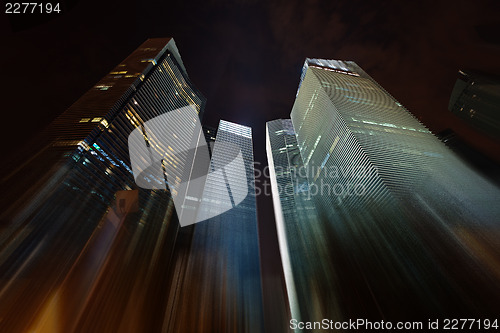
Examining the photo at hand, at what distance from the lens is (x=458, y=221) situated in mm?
43656

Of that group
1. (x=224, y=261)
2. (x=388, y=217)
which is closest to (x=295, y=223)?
(x=224, y=261)

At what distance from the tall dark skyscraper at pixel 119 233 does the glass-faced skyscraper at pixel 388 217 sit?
85.8 ft

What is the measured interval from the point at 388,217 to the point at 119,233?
55964 millimetres

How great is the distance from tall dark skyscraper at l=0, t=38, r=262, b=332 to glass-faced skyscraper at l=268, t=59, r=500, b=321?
85.8 ft

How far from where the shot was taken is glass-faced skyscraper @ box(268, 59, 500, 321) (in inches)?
1502

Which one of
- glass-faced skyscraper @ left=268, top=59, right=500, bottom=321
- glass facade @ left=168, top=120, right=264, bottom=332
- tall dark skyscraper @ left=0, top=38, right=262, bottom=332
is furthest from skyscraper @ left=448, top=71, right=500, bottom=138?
tall dark skyscraper @ left=0, top=38, right=262, bottom=332

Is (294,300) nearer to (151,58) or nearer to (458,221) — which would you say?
(458,221)

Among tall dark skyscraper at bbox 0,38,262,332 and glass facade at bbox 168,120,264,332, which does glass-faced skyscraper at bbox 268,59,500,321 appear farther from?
tall dark skyscraper at bbox 0,38,262,332

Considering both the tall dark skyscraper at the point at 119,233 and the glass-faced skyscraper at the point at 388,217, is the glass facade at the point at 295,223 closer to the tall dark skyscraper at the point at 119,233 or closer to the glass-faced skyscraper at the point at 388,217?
the glass-faced skyscraper at the point at 388,217

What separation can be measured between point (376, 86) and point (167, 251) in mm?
102733

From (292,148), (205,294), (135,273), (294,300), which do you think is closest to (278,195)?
(292,148)

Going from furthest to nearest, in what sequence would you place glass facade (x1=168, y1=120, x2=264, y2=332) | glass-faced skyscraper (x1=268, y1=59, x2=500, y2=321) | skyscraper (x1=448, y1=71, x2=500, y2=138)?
skyscraper (x1=448, y1=71, x2=500, y2=138), glass facade (x1=168, y1=120, x2=264, y2=332), glass-faced skyscraper (x1=268, y1=59, x2=500, y2=321)

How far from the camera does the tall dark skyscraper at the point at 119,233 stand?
3177cm

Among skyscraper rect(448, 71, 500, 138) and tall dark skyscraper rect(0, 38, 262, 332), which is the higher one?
skyscraper rect(448, 71, 500, 138)
